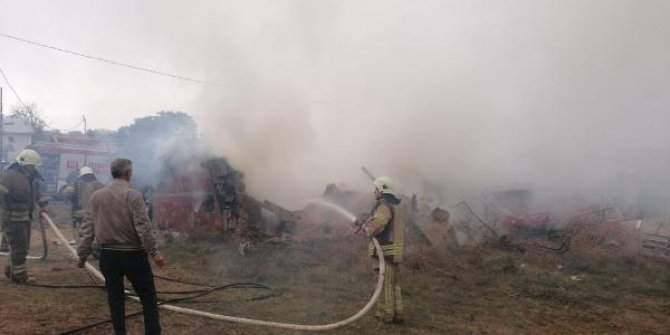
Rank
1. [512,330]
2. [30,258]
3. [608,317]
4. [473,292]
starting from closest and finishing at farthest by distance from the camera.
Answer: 1. [512,330]
2. [608,317]
3. [473,292]
4. [30,258]

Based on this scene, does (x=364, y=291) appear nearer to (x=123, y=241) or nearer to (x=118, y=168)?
(x=123, y=241)

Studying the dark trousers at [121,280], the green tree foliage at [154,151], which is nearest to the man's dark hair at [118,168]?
the dark trousers at [121,280]

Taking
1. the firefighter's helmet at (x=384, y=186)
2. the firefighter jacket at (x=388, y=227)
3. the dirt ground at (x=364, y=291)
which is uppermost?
the firefighter's helmet at (x=384, y=186)

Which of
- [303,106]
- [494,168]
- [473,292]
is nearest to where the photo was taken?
[473,292]

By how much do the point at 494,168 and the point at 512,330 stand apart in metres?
12.7

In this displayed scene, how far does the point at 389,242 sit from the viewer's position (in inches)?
239

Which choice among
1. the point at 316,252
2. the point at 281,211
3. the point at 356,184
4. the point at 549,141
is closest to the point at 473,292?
the point at 316,252

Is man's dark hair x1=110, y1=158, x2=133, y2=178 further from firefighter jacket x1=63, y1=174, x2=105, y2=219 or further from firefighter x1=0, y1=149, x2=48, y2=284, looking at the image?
firefighter jacket x1=63, y1=174, x2=105, y2=219

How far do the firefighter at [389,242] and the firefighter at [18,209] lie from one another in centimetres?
526

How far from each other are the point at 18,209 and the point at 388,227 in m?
5.58

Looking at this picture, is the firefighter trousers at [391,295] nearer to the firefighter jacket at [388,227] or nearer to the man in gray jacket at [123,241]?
the firefighter jacket at [388,227]

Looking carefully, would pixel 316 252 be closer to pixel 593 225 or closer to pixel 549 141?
pixel 593 225

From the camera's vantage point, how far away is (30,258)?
9.47 meters

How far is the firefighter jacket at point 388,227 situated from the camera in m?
5.94
